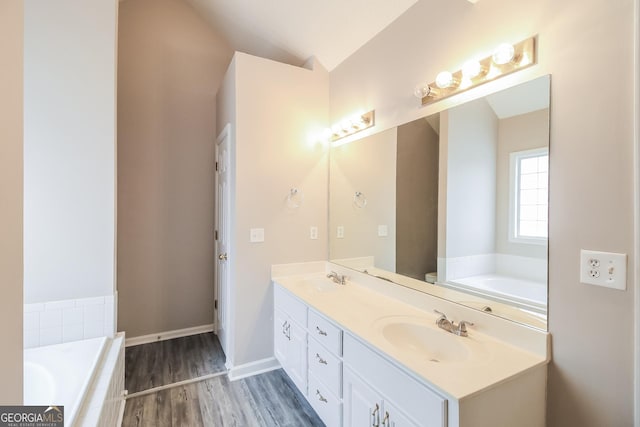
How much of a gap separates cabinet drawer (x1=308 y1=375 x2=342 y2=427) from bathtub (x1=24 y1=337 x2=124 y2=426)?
3.50 ft

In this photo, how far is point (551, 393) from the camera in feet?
3.82

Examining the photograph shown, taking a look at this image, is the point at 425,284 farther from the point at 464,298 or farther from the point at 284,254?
the point at 284,254

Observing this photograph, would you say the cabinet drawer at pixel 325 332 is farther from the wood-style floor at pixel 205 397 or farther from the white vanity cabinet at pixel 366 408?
the wood-style floor at pixel 205 397

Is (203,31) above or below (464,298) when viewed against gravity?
above

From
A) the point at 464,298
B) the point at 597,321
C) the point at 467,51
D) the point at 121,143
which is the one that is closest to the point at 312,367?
the point at 464,298

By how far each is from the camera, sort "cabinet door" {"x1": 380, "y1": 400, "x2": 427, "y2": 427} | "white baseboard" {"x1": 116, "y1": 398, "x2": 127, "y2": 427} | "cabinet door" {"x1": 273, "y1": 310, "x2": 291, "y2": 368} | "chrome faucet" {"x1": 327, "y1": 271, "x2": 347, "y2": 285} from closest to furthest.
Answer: "cabinet door" {"x1": 380, "y1": 400, "x2": 427, "y2": 427} → "white baseboard" {"x1": 116, "y1": 398, "x2": 127, "y2": 427} → "cabinet door" {"x1": 273, "y1": 310, "x2": 291, "y2": 368} → "chrome faucet" {"x1": 327, "y1": 271, "x2": 347, "y2": 285}

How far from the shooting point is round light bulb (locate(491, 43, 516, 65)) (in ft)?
4.13

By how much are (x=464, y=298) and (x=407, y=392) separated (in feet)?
2.05

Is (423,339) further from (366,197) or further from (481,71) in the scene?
(481,71)

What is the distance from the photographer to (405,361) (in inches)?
43.6

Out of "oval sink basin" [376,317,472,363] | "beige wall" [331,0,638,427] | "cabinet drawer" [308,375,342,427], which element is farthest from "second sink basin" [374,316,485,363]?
"cabinet drawer" [308,375,342,427]

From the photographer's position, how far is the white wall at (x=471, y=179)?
1.43 metres

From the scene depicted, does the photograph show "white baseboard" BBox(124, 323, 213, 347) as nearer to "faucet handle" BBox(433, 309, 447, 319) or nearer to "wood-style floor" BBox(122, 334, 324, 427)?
"wood-style floor" BBox(122, 334, 324, 427)

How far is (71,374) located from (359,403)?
156 centimetres
